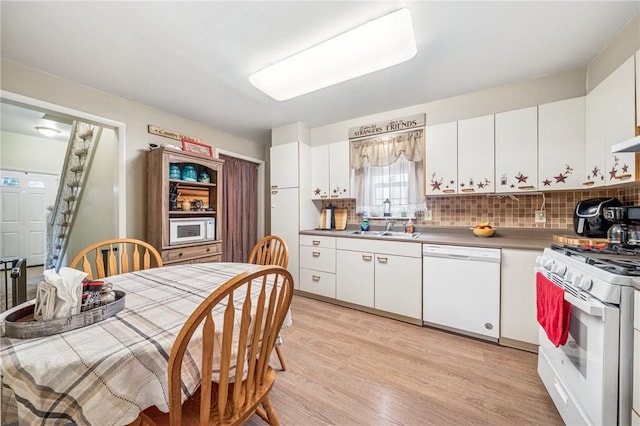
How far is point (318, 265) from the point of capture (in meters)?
2.97

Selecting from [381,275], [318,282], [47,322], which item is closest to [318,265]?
[318,282]

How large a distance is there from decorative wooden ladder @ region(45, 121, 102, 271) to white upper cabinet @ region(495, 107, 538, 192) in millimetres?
4556

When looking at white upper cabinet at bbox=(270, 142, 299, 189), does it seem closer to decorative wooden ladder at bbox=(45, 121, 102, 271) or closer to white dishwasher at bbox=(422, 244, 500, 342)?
white dishwasher at bbox=(422, 244, 500, 342)

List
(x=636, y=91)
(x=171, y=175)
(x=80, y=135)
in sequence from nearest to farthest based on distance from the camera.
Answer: (x=636, y=91), (x=171, y=175), (x=80, y=135)

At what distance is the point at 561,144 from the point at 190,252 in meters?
3.74

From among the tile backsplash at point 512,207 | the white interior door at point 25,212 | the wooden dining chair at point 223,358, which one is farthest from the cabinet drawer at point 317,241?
the white interior door at point 25,212

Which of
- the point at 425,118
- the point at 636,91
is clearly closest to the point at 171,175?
the point at 425,118

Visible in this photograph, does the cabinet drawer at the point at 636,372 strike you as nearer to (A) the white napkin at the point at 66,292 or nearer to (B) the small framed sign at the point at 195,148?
(A) the white napkin at the point at 66,292

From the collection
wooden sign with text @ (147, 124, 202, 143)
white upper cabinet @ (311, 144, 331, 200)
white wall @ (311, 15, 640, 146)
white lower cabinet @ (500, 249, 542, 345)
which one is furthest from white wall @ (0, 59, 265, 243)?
white lower cabinet @ (500, 249, 542, 345)

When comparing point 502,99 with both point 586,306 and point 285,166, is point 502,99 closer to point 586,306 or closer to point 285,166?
point 586,306

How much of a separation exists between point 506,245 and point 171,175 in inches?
130

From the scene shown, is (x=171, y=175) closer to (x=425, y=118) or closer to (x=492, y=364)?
(x=425, y=118)

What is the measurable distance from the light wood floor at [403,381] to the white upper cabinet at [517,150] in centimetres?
145

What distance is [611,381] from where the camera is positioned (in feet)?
3.06
